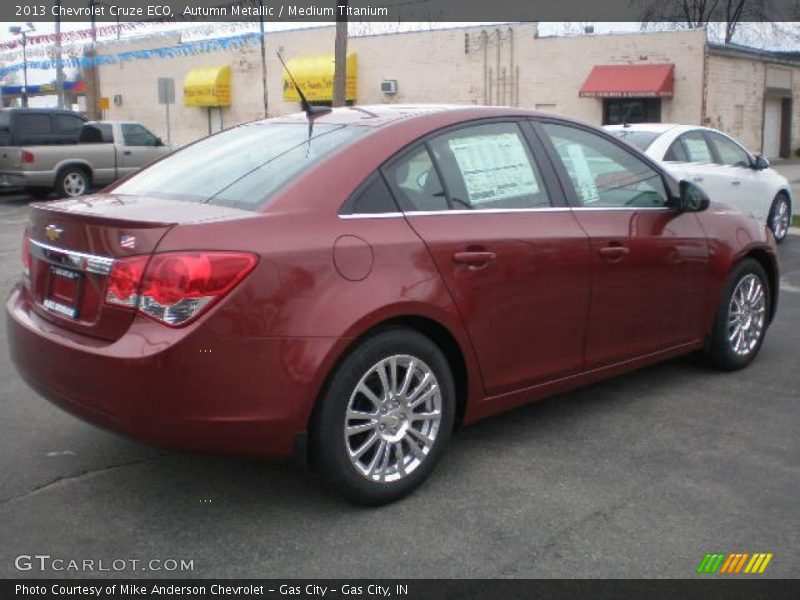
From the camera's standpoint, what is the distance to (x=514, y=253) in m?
4.13

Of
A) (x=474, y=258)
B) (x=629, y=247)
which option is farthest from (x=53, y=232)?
(x=629, y=247)

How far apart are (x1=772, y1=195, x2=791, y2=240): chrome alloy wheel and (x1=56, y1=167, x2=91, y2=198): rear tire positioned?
12.5 metres

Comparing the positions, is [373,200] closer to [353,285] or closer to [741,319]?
[353,285]

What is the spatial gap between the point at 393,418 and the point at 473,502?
490 millimetres

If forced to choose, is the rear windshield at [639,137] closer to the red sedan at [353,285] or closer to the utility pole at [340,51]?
the red sedan at [353,285]

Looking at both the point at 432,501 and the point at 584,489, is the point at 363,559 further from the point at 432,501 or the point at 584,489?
the point at 584,489

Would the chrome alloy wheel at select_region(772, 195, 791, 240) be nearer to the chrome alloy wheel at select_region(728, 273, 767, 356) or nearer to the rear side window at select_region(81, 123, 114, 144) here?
the chrome alloy wheel at select_region(728, 273, 767, 356)

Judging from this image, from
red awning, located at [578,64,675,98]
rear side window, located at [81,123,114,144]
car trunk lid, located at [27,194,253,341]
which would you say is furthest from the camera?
red awning, located at [578,64,675,98]

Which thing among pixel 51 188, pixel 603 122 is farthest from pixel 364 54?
pixel 51 188

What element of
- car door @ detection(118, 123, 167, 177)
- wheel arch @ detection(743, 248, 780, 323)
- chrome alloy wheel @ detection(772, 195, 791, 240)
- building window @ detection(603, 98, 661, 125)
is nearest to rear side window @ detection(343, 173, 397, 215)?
wheel arch @ detection(743, 248, 780, 323)

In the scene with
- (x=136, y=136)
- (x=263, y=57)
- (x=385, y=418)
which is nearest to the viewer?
(x=385, y=418)
